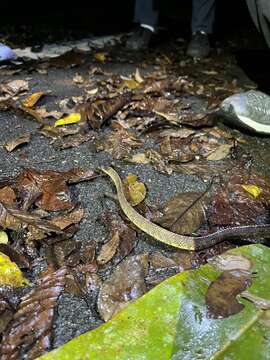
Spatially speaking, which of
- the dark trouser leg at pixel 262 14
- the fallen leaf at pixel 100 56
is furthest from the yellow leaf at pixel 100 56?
the dark trouser leg at pixel 262 14

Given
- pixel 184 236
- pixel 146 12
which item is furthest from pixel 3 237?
pixel 146 12

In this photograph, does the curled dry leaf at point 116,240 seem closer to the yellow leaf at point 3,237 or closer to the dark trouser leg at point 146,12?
the yellow leaf at point 3,237

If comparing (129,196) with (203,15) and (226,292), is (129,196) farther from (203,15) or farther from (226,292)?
(203,15)


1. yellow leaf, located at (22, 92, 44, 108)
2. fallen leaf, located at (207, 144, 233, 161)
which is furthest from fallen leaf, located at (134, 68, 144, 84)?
fallen leaf, located at (207, 144, 233, 161)

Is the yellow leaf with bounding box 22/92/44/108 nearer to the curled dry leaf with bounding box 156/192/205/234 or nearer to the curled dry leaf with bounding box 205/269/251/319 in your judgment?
the curled dry leaf with bounding box 156/192/205/234

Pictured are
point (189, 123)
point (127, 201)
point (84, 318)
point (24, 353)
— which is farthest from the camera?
point (189, 123)

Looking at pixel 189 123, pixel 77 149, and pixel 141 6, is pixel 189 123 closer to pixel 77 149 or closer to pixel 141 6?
pixel 77 149

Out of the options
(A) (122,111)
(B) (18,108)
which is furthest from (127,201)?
(B) (18,108)
